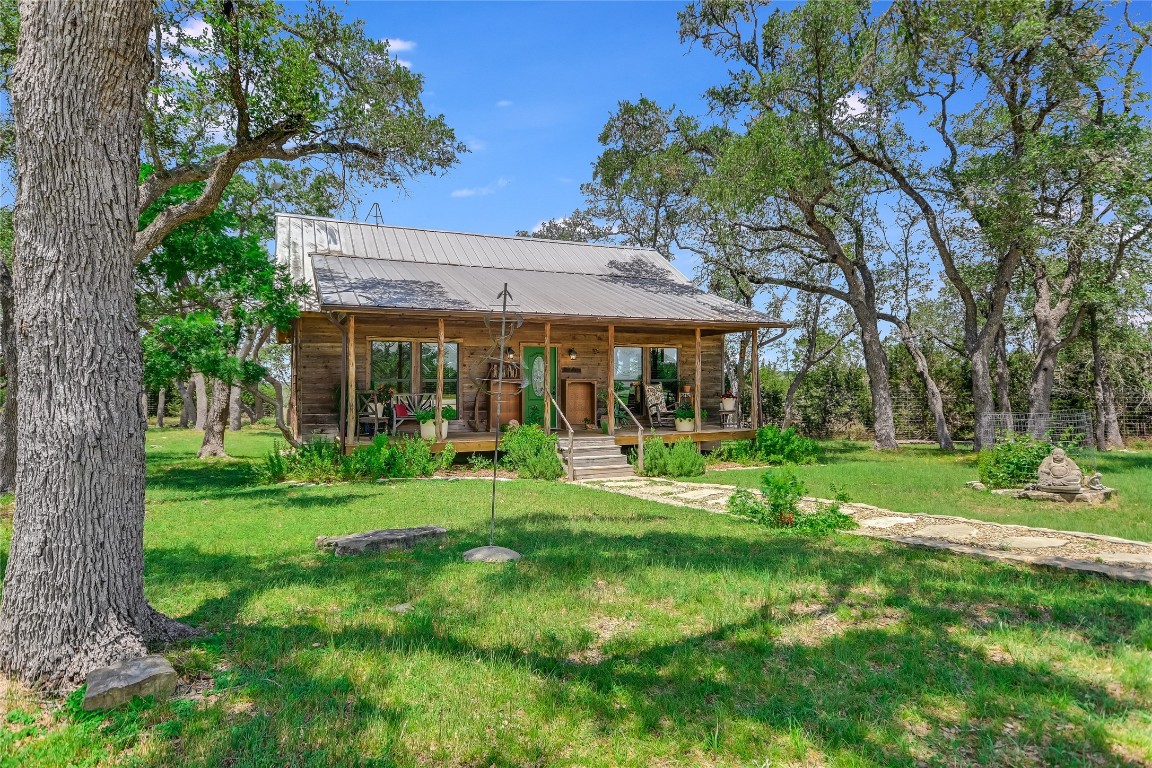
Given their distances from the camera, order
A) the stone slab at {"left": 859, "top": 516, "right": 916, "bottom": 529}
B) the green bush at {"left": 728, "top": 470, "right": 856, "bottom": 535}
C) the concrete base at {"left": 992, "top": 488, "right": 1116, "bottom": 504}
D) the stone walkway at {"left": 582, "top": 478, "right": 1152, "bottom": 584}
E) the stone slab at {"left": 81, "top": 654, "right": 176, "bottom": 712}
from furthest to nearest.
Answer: the concrete base at {"left": 992, "top": 488, "right": 1116, "bottom": 504} → the stone slab at {"left": 859, "top": 516, "right": 916, "bottom": 529} → the green bush at {"left": 728, "top": 470, "right": 856, "bottom": 535} → the stone walkway at {"left": 582, "top": 478, "right": 1152, "bottom": 584} → the stone slab at {"left": 81, "top": 654, "right": 176, "bottom": 712}

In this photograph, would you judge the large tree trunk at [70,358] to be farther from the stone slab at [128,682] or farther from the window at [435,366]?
the window at [435,366]

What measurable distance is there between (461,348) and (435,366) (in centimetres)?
74

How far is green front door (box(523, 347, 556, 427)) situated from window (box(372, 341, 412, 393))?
276cm

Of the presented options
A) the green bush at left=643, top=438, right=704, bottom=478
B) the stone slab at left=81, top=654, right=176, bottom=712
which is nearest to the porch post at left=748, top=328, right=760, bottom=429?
the green bush at left=643, top=438, right=704, bottom=478

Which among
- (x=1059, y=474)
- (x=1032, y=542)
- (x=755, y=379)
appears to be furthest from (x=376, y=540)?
(x=755, y=379)

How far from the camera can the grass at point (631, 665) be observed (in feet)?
8.46

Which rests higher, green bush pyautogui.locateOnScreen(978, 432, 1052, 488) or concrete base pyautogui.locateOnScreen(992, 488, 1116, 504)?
green bush pyautogui.locateOnScreen(978, 432, 1052, 488)

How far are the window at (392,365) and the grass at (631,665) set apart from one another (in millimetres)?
8262

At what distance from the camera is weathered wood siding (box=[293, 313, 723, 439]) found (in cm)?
1363

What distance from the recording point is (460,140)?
11.9 m

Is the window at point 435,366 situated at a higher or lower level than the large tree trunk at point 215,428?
higher

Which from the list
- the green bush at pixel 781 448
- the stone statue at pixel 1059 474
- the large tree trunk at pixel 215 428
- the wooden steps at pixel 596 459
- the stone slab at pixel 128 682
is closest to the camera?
Result: the stone slab at pixel 128 682

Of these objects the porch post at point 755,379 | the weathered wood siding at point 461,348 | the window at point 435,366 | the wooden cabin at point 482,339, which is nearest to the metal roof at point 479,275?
the wooden cabin at point 482,339

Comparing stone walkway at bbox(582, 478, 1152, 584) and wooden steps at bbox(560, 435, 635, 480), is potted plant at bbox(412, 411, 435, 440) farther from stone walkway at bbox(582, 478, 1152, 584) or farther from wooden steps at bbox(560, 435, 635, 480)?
stone walkway at bbox(582, 478, 1152, 584)
